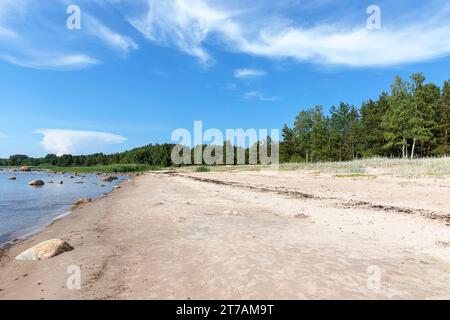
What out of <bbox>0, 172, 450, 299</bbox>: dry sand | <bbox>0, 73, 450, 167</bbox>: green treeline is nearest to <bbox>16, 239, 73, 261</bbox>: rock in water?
<bbox>0, 172, 450, 299</bbox>: dry sand

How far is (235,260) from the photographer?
6.99 m

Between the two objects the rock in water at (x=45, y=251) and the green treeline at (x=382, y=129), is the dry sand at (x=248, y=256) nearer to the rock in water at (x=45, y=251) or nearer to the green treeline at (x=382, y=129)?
the rock in water at (x=45, y=251)

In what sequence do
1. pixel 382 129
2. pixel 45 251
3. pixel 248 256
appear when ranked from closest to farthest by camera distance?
pixel 248 256
pixel 45 251
pixel 382 129

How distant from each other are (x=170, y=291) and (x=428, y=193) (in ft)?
56.5

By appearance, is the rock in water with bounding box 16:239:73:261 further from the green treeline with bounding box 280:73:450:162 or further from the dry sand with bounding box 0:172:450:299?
the green treeline with bounding box 280:73:450:162

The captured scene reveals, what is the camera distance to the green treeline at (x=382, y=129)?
190 feet

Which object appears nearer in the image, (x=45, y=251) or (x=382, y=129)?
(x=45, y=251)

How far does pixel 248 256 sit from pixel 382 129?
7560 centimetres

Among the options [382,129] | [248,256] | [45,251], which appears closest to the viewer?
[248,256]

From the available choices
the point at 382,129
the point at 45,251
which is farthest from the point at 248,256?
the point at 382,129

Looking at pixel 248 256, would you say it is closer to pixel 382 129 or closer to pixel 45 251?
pixel 45 251

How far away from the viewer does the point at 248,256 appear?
7.29 meters
